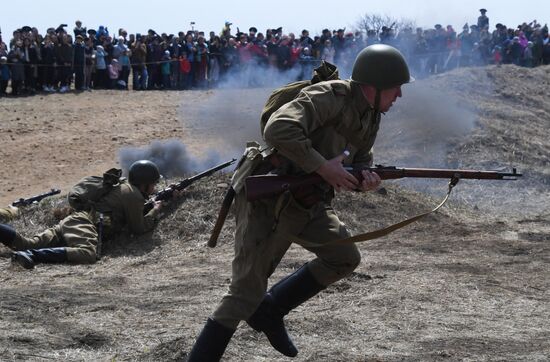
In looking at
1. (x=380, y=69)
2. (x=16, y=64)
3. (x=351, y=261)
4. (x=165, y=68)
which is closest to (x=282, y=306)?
(x=351, y=261)

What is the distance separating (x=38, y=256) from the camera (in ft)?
31.4

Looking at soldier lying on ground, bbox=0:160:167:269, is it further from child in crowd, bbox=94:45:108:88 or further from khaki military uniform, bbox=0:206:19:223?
child in crowd, bbox=94:45:108:88

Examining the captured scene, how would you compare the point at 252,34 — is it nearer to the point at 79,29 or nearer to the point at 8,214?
the point at 79,29

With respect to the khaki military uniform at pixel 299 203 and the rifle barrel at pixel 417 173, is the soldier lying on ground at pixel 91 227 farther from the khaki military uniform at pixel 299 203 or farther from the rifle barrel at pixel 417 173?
the rifle barrel at pixel 417 173

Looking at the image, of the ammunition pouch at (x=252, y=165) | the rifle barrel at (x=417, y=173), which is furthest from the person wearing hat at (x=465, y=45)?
the ammunition pouch at (x=252, y=165)

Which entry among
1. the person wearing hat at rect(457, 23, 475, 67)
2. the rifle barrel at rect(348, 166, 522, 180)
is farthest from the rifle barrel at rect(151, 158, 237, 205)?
the person wearing hat at rect(457, 23, 475, 67)

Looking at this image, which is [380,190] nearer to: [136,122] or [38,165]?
[38,165]

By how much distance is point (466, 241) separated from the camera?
10.3 metres

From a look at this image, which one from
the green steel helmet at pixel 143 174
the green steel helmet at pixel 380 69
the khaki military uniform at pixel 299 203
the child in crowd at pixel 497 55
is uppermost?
the green steel helmet at pixel 380 69

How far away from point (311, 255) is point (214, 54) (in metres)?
15.2

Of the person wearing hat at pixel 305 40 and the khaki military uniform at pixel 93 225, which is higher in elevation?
the person wearing hat at pixel 305 40

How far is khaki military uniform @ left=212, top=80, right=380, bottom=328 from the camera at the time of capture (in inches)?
194

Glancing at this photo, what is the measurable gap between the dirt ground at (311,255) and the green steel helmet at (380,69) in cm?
183

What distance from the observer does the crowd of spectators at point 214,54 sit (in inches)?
813
